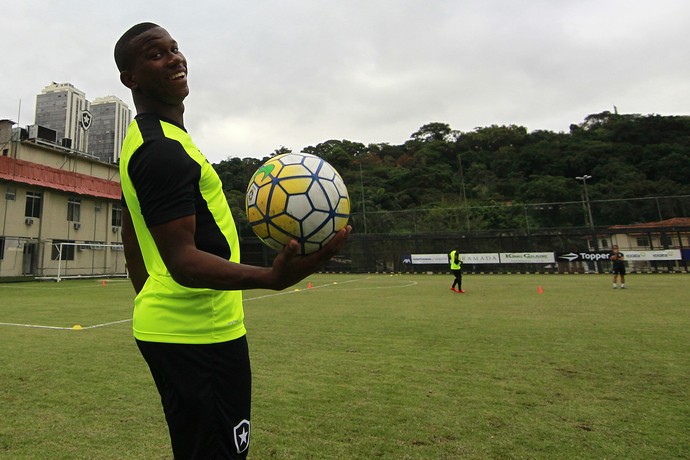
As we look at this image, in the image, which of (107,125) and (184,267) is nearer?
(184,267)

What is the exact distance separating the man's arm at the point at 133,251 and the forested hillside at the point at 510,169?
3321 cm

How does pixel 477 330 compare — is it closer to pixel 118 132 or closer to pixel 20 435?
pixel 20 435

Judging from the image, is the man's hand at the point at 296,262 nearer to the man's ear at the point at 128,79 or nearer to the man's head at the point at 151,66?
the man's head at the point at 151,66

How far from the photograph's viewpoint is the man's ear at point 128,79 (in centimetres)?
155

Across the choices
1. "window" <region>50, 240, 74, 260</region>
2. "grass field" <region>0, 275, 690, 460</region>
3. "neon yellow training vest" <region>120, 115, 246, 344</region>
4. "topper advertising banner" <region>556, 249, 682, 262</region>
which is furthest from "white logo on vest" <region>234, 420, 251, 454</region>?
"window" <region>50, 240, 74, 260</region>

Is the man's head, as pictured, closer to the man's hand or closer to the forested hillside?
the man's hand

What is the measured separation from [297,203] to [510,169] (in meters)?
70.6

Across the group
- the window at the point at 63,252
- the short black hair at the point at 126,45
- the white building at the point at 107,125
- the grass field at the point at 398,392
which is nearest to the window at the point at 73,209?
the window at the point at 63,252

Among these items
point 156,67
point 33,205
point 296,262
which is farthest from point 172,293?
point 33,205

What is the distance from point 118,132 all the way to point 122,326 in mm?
48412

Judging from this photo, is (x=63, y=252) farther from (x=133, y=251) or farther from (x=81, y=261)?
(x=133, y=251)

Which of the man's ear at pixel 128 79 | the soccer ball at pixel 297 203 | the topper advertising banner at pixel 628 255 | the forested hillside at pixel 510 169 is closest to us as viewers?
the soccer ball at pixel 297 203

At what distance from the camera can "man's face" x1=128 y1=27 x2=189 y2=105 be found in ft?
4.99

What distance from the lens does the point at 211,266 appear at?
1.18 m
